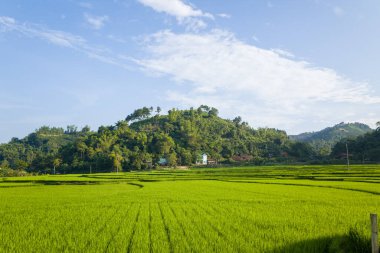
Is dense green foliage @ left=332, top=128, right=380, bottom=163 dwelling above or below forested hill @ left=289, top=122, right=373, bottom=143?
below

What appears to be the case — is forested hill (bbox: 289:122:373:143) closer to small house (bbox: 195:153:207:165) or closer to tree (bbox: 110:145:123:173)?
small house (bbox: 195:153:207:165)

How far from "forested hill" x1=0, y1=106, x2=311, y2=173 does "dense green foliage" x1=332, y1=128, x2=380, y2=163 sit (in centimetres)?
1170

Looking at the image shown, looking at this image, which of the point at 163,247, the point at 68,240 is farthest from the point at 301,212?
the point at 68,240

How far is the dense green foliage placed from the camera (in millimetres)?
60544

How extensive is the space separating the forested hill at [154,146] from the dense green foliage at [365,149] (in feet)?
38.4

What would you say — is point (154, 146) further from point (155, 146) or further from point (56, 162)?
point (56, 162)

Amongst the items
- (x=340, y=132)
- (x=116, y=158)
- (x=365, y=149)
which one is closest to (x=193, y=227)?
(x=116, y=158)

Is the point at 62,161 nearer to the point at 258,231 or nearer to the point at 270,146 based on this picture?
the point at 270,146

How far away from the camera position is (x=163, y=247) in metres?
7.22

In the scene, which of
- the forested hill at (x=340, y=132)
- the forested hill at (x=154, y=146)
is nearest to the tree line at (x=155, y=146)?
the forested hill at (x=154, y=146)

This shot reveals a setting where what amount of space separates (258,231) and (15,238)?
5888 millimetres

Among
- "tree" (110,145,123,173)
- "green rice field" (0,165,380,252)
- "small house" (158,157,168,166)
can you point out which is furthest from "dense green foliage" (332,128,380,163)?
"green rice field" (0,165,380,252)

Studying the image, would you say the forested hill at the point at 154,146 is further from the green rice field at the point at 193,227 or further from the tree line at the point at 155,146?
the green rice field at the point at 193,227

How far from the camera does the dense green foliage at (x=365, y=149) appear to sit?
6054 centimetres
